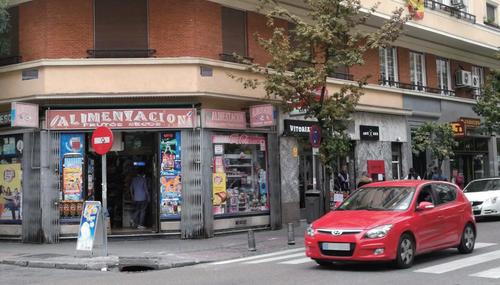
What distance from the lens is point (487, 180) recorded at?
20.6 meters

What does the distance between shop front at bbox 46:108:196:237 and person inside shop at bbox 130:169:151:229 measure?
0.18 meters

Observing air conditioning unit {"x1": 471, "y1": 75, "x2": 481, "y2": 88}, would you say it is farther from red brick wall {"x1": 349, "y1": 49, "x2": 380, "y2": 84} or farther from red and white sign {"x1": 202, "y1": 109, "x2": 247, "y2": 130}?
red and white sign {"x1": 202, "y1": 109, "x2": 247, "y2": 130}

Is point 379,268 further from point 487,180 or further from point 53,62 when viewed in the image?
point 487,180

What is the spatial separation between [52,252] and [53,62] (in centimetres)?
520

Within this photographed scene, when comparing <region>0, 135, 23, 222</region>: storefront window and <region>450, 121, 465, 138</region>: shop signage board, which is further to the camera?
<region>450, 121, 465, 138</region>: shop signage board

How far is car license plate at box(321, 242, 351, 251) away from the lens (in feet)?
31.4

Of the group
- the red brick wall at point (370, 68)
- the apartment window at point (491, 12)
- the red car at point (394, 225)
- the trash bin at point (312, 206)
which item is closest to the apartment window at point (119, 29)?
the trash bin at point (312, 206)

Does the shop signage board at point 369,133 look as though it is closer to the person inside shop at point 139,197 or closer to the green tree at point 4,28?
the person inside shop at point 139,197

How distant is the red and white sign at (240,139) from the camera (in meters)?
17.4

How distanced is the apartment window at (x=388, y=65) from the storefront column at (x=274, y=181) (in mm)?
7015

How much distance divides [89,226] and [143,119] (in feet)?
13.7

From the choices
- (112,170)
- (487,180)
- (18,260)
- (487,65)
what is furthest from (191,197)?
(487,65)

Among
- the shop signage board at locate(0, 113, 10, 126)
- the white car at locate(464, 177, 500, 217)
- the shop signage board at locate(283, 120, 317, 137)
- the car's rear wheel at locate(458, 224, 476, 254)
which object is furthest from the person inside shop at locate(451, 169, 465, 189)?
the shop signage board at locate(0, 113, 10, 126)

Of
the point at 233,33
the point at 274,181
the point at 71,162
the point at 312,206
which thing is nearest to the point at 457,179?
the point at 312,206
